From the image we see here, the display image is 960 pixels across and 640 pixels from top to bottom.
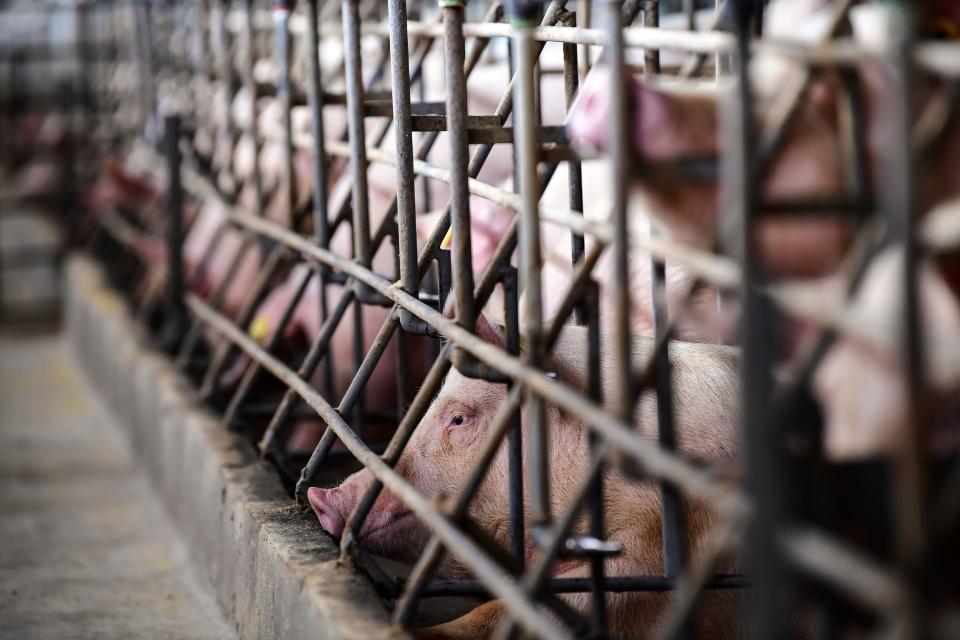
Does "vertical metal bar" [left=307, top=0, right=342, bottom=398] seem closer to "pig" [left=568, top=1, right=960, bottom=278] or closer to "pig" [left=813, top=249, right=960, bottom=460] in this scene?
"pig" [left=568, top=1, right=960, bottom=278]

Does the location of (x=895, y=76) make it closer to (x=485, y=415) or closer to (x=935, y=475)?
(x=935, y=475)

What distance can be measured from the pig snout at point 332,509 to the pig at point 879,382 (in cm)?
122

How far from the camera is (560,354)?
2670 millimetres

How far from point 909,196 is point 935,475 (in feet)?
1.05

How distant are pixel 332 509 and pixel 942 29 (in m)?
1.46

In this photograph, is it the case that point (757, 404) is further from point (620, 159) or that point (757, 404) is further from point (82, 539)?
point (82, 539)

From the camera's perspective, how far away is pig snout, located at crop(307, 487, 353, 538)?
260cm

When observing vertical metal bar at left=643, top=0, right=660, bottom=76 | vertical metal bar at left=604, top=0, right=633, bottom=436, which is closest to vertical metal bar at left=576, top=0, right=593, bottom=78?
vertical metal bar at left=643, top=0, right=660, bottom=76

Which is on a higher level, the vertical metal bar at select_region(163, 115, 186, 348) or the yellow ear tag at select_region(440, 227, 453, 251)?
the yellow ear tag at select_region(440, 227, 453, 251)

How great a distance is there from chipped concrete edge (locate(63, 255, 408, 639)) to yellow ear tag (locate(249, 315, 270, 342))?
0.95ft

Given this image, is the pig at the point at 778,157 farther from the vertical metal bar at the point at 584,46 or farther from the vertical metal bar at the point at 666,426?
the vertical metal bar at the point at 584,46

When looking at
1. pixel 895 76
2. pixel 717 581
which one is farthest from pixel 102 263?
pixel 895 76

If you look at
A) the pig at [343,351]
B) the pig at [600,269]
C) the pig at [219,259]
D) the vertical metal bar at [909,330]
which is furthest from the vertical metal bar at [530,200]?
the pig at [219,259]

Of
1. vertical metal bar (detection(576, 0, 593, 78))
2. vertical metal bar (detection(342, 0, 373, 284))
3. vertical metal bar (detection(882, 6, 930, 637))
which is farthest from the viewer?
vertical metal bar (detection(576, 0, 593, 78))
